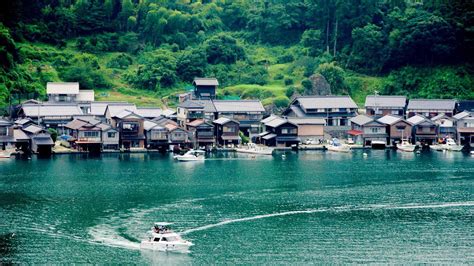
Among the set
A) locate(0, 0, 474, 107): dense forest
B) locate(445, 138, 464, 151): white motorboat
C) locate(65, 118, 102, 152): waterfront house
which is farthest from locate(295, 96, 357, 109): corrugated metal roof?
locate(65, 118, 102, 152): waterfront house

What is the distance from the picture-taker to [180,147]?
60969 mm

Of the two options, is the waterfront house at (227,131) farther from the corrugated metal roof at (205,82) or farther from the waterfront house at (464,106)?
the waterfront house at (464,106)

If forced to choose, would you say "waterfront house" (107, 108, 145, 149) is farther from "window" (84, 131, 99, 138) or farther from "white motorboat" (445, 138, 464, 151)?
"white motorboat" (445, 138, 464, 151)

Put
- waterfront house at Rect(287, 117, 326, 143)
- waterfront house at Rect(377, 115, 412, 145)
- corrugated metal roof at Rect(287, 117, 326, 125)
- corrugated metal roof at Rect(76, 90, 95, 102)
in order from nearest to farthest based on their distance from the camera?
1. corrugated metal roof at Rect(287, 117, 326, 125)
2. waterfront house at Rect(287, 117, 326, 143)
3. waterfront house at Rect(377, 115, 412, 145)
4. corrugated metal roof at Rect(76, 90, 95, 102)

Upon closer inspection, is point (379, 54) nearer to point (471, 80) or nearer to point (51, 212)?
point (471, 80)

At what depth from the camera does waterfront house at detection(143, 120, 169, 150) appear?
60.2m

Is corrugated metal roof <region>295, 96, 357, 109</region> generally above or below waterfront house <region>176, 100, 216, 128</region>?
above

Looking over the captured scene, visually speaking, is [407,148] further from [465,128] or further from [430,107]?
[430,107]

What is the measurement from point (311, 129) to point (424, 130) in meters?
8.94

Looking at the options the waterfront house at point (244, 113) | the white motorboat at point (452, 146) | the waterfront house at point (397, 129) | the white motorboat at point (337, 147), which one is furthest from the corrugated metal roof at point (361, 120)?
the waterfront house at point (244, 113)

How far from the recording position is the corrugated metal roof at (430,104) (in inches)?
2643

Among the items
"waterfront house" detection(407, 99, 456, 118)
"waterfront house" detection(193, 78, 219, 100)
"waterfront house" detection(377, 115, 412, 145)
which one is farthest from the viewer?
"waterfront house" detection(193, 78, 219, 100)

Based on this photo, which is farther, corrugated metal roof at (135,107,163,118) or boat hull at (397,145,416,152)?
corrugated metal roof at (135,107,163,118)

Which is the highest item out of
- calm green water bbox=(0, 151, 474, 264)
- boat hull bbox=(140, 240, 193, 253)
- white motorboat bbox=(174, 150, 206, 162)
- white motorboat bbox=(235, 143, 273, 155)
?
white motorboat bbox=(235, 143, 273, 155)
